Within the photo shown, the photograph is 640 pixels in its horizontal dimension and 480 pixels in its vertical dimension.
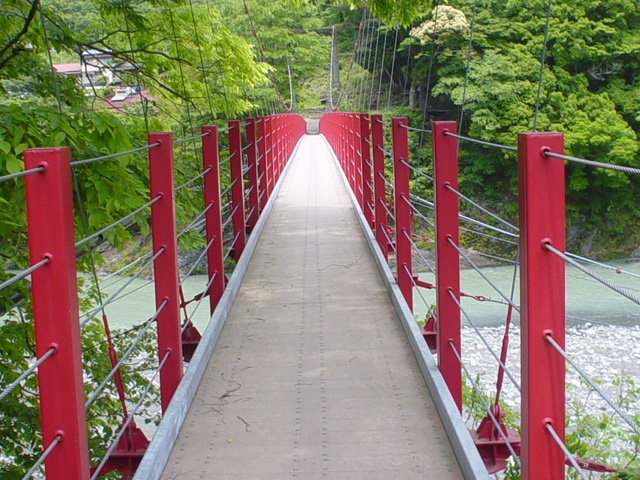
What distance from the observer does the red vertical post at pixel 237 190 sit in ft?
15.7

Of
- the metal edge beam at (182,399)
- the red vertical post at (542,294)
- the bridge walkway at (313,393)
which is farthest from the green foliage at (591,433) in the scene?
the metal edge beam at (182,399)

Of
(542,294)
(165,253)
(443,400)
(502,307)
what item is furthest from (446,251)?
(502,307)

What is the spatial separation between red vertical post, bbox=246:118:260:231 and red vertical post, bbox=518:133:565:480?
172 inches

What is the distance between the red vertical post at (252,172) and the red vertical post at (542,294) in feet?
14.3

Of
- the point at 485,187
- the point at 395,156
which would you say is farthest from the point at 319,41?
the point at 395,156

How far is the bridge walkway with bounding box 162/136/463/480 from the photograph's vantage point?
2088 millimetres

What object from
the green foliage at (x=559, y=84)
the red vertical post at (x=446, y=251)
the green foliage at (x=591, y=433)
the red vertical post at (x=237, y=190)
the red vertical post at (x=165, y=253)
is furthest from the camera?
the green foliage at (x=559, y=84)

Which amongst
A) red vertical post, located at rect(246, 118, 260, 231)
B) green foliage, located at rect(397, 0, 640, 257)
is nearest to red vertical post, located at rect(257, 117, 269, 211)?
red vertical post, located at rect(246, 118, 260, 231)

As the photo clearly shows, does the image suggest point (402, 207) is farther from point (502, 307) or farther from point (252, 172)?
point (502, 307)

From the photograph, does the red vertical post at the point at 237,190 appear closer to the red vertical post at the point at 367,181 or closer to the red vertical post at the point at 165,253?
the red vertical post at the point at 367,181

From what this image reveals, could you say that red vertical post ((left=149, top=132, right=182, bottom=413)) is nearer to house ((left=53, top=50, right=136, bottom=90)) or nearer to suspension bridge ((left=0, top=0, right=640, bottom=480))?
suspension bridge ((left=0, top=0, right=640, bottom=480))

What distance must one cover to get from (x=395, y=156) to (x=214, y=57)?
4.96 metres

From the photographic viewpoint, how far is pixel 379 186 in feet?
15.6

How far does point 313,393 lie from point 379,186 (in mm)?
2356
